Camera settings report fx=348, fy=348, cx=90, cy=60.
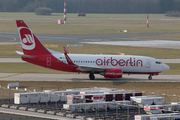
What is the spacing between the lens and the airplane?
62.8 metres

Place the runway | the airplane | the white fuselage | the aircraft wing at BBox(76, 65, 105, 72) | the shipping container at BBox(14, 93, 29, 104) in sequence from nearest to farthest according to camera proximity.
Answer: the shipping container at BBox(14, 93, 29, 104)
the aircraft wing at BBox(76, 65, 105, 72)
the runway
the airplane
the white fuselage

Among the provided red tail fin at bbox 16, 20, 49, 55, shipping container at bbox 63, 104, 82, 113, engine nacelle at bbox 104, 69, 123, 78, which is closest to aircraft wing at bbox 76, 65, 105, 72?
engine nacelle at bbox 104, 69, 123, 78

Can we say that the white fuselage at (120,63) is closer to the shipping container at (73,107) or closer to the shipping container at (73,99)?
the shipping container at (73,99)

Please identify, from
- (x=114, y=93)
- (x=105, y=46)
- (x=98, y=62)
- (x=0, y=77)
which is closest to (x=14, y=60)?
(x=0, y=77)

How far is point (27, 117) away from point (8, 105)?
20.5 ft

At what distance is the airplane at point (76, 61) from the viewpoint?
62.8 m

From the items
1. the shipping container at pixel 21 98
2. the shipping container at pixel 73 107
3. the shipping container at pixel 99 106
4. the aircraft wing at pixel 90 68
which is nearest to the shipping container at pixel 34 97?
the shipping container at pixel 21 98

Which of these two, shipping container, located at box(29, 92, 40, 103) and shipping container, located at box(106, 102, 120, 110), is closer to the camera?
shipping container, located at box(106, 102, 120, 110)

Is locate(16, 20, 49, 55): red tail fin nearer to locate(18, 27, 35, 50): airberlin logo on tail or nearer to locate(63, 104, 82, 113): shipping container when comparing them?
locate(18, 27, 35, 50): airberlin logo on tail

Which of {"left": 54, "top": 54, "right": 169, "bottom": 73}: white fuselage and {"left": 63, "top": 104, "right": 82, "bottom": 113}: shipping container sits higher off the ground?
{"left": 54, "top": 54, "right": 169, "bottom": 73}: white fuselage

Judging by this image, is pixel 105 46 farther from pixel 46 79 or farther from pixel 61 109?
pixel 61 109

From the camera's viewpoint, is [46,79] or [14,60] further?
[14,60]

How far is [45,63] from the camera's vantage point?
63062 mm

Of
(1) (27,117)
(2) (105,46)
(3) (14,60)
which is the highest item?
(2) (105,46)
